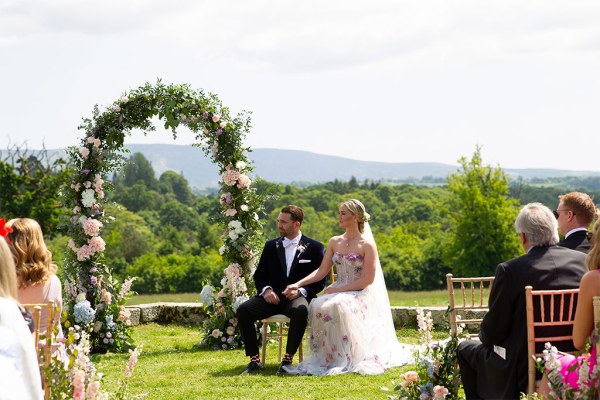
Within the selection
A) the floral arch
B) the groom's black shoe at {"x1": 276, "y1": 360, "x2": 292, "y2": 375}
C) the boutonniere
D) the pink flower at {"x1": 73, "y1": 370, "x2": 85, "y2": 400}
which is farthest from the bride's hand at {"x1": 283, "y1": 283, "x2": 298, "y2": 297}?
the pink flower at {"x1": 73, "y1": 370, "x2": 85, "y2": 400}

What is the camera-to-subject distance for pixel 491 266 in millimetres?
40156

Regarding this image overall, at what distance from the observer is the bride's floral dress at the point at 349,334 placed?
7.89 m

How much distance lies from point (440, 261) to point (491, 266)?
3.01 m

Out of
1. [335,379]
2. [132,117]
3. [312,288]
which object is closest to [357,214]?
[312,288]

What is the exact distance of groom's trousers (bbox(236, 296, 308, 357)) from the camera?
8109mm

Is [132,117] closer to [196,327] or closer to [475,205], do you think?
[196,327]

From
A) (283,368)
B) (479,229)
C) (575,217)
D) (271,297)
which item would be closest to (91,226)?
(271,297)

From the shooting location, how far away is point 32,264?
5.19 metres

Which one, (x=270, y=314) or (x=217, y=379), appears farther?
(x=270, y=314)

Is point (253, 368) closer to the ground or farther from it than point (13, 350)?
closer to the ground

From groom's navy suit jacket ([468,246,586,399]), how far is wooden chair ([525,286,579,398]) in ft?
0.25

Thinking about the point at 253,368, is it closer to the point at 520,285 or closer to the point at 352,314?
the point at 352,314

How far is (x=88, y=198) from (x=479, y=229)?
32.0 m

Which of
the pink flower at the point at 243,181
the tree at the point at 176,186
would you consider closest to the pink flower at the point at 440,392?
the pink flower at the point at 243,181
